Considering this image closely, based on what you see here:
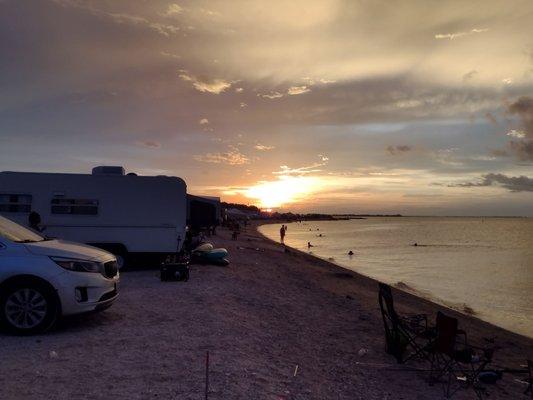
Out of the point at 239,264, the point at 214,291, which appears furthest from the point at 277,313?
the point at 239,264

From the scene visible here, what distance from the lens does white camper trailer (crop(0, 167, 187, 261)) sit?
1460 centimetres

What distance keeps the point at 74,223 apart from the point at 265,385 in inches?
421

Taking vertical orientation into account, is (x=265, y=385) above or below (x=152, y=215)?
below

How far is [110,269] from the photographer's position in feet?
27.6

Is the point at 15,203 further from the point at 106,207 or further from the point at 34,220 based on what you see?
the point at 106,207

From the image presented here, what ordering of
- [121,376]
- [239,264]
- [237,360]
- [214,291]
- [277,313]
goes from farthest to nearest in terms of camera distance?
[239,264] → [214,291] → [277,313] → [237,360] → [121,376]

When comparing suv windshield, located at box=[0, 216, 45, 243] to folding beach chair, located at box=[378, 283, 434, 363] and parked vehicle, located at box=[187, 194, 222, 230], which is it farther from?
parked vehicle, located at box=[187, 194, 222, 230]

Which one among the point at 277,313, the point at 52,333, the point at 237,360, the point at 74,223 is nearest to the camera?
the point at 237,360

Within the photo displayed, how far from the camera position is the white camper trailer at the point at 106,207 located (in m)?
14.6

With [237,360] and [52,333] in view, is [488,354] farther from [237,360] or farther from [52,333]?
[52,333]

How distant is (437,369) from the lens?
772 centimetres

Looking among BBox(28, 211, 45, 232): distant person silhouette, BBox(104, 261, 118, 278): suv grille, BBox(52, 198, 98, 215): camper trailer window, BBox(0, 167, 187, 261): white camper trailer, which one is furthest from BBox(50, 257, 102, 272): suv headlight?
BBox(28, 211, 45, 232): distant person silhouette

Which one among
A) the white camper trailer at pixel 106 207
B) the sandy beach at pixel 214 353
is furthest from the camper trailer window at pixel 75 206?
the sandy beach at pixel 214 353

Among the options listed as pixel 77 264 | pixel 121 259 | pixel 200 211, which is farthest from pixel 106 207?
pixel 77 264
